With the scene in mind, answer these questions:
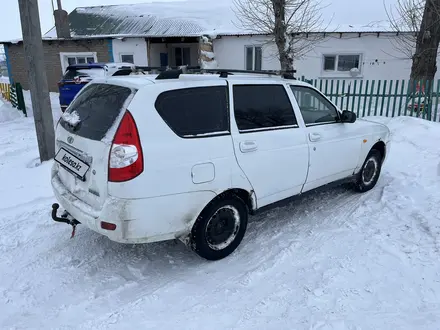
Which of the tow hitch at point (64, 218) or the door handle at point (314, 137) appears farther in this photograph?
the door handle at point (314, 137)

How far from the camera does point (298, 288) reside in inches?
114

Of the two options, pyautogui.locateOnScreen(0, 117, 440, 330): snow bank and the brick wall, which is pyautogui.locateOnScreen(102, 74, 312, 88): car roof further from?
the brick wall

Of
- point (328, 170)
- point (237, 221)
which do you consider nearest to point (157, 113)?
point (237, 221)

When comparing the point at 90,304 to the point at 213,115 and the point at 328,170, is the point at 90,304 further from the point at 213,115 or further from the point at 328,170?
the point at 328,170

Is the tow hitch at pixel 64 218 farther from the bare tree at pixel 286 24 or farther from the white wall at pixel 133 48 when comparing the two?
the white wall at pixel 133 48

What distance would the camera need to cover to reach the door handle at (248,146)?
320 centimetres

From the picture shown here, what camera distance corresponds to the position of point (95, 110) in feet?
9.94

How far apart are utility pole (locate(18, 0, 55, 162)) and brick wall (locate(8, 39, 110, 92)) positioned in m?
11.8

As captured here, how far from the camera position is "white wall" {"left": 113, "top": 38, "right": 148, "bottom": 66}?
53.8 ft

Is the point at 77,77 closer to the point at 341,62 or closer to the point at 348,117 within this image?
the point at 348,117

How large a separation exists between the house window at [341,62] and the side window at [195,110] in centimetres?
1315

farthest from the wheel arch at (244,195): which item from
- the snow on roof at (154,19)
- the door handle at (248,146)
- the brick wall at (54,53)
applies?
the brick wall at (54,53)

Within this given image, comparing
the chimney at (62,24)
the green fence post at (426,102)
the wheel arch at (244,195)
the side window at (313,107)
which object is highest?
the chimney at (62,24)

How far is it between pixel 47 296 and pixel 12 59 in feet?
65.1
